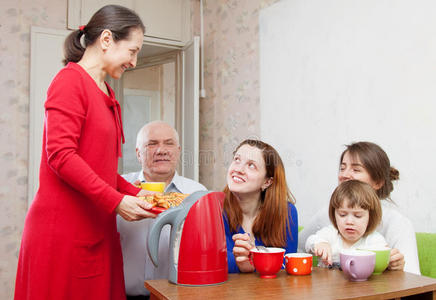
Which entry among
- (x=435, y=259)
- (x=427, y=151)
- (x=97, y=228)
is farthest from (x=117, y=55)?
(x=427, y=151)

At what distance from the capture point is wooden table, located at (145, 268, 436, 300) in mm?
883

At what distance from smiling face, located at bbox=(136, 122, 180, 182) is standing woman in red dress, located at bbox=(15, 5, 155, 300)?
60 cm

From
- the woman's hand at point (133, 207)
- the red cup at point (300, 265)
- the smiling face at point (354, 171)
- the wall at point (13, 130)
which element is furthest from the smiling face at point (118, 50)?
the wall at point (13, 130)

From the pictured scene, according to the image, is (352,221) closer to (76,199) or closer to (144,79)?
(76,199)

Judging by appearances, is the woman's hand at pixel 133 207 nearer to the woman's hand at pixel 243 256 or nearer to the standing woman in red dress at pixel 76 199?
the standing woman in red dress at pixel 76 199

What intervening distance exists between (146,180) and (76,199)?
0.72 metres

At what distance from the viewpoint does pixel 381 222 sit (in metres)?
1.47

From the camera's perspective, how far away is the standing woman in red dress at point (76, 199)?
1.13 metres

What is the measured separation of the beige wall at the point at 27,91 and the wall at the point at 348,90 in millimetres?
227

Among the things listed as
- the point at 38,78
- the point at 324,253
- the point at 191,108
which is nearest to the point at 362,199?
the point at 324,253

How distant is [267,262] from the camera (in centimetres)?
103

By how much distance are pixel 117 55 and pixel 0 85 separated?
2016mm

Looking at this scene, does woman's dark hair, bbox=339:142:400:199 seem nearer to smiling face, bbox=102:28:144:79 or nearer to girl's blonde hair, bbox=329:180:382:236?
girl's blonde hair, bbox=329:180:382:236

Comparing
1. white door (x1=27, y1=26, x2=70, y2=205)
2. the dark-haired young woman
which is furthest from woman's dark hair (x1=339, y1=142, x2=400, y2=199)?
white door (x1=27, y1=26, x2=70, y2=205)
